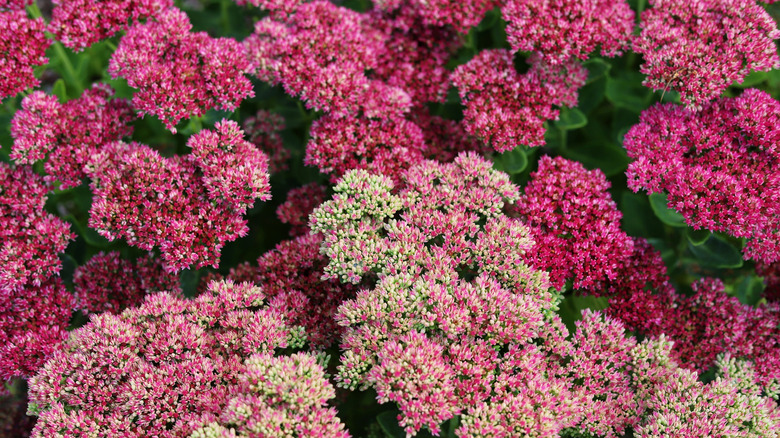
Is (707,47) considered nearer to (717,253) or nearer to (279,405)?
(717,253)

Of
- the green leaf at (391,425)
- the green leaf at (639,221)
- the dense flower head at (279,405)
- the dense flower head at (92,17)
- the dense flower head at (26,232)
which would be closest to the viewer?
the dense flower head at (279,405)

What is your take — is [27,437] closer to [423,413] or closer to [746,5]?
[423,413]

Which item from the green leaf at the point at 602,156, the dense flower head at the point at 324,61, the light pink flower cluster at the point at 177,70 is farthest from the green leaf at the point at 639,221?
the light pink flower cluster at the point at 177,70

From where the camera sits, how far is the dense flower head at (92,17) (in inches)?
127

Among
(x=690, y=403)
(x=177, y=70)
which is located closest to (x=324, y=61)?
(x=177, y=70)

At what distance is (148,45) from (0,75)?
0.73 meters

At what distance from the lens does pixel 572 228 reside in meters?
2.94

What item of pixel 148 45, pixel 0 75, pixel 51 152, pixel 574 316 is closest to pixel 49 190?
pixel 51 152

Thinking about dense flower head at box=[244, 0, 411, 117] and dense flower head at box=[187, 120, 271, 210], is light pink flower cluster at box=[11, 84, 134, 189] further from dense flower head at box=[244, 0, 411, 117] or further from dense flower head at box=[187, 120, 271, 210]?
dense flower head at box=[244, 0, 411, 117]

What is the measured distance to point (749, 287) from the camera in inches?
137

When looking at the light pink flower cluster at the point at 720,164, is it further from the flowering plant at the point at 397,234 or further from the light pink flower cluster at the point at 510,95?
the light pink flower cluster at the point at 510,95

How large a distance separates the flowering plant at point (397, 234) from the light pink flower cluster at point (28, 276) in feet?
0.04

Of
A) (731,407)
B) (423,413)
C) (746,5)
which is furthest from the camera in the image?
(746,5)

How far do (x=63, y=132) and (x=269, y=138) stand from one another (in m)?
1.03
